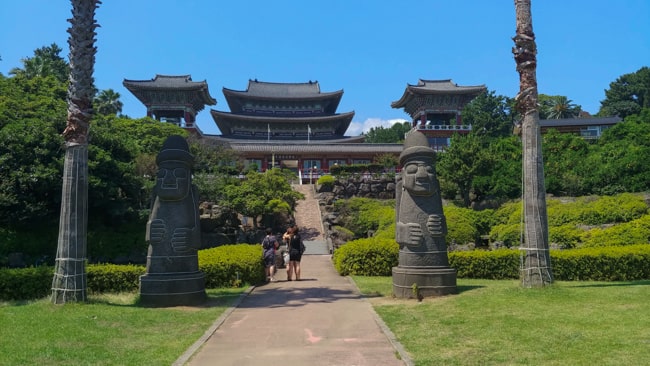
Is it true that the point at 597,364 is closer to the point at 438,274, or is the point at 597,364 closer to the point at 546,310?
the point at 546,310

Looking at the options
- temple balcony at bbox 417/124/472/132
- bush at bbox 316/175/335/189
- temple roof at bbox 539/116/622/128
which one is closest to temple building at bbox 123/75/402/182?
bush at bbox 316/175/335/189

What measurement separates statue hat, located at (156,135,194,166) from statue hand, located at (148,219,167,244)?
1312 millimetres

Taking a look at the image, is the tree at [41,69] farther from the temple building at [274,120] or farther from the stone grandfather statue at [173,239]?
the stone grandfather statue at [173,239]

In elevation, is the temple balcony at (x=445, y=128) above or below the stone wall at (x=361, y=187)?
above

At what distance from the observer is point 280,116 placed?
52.0m

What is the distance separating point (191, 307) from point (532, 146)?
7910 millimetres

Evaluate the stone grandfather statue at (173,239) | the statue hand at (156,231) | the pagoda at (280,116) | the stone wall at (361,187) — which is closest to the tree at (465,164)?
the stone wall at (361,187)

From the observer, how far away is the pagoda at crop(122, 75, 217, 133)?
46.6 meters

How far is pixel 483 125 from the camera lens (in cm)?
5338

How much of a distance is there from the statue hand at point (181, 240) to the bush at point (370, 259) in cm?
552

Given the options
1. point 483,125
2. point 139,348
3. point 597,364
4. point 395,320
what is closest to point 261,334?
point 139,348

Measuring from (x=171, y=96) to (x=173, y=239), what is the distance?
41413mm

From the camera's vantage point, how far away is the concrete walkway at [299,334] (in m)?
5.52

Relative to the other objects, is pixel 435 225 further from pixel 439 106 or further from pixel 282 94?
pixel 282 94
